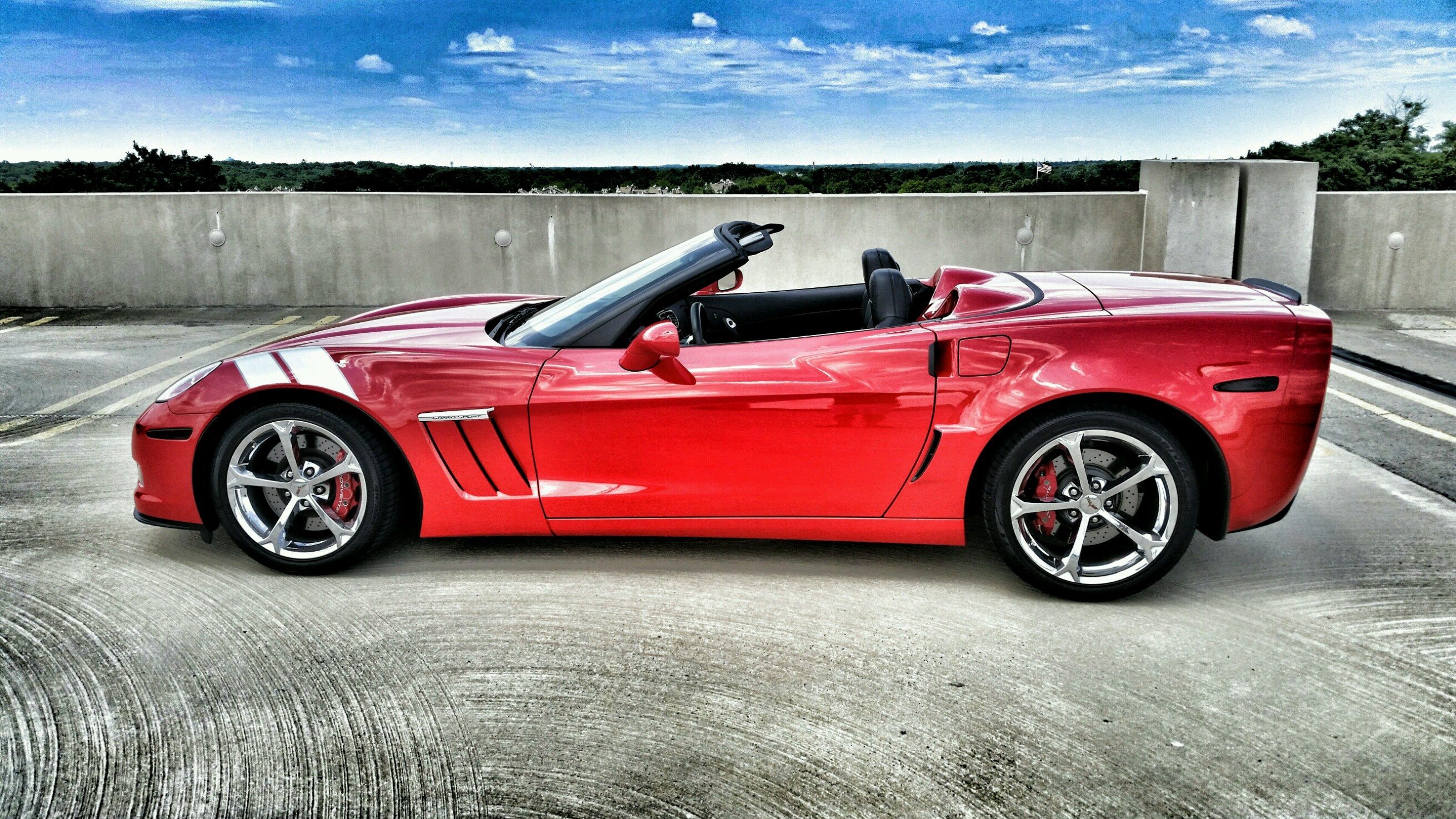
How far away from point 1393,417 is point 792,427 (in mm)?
4181

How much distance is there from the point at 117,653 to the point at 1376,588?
3.97 m

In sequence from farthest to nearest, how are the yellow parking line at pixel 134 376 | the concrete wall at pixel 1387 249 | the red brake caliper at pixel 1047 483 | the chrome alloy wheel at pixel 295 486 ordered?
the concrete wall at pixel 1387 249
the yellow parking line at pixel 134 376
the chrome alloy wheel at pixel 295 486
the red brake caliper at pixel 1047 483

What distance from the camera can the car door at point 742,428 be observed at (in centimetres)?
336

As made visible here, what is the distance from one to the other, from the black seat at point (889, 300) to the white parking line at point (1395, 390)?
11.1 feet

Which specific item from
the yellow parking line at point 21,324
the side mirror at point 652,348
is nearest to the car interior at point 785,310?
the side mirror at point 652,348

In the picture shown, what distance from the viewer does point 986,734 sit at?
106 inches

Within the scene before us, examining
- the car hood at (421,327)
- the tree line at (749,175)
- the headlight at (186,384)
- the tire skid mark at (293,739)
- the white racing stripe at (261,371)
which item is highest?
the tree line at (749,175)

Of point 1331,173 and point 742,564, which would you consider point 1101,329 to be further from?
point 1331,173

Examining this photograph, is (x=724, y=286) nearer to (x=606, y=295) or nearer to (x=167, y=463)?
(x=606, y=295)

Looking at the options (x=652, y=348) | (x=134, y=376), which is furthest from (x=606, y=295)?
(x=134, y=376)

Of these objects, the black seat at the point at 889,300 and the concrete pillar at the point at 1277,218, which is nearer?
the black seat at the point at 889,300

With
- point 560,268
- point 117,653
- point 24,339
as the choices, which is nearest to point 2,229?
point 24,339

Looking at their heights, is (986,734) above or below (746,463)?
below

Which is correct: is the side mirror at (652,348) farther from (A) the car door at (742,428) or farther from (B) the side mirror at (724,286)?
(B) the side mirror at (724,286)
